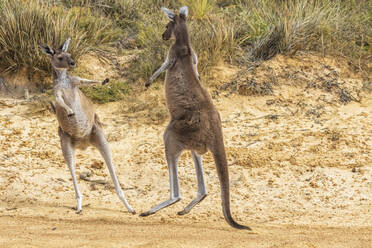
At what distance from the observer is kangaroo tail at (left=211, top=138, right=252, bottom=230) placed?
4.52 m

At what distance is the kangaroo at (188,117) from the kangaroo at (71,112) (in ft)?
2.87

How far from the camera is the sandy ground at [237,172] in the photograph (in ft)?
16.7

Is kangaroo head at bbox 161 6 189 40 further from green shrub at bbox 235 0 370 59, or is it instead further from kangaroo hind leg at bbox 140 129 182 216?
green shrub at bbox 235 0 370 59

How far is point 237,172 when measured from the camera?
676 centimetres

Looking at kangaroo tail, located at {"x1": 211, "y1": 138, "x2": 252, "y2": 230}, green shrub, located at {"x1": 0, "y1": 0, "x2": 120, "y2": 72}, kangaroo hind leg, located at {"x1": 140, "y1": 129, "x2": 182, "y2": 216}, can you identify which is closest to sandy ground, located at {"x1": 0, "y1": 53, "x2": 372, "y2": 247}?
kangaroo tail, located at {"x1": 211, "y1": 138, "x2": 252, "y2": 230}

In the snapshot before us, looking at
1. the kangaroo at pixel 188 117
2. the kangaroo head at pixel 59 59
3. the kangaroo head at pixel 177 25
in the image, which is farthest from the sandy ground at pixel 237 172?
the kangaroo head at pixel 177 25

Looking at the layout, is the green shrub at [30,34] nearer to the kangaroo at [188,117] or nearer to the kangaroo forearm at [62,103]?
the kangaroo forearm at [62,103]

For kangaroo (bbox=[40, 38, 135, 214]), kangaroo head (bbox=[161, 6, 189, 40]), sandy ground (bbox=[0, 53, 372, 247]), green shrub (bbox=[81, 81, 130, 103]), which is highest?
kangaroo head (bbox=[161, 6, 189, 40])

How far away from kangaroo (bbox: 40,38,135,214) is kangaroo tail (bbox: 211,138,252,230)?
1491 mm

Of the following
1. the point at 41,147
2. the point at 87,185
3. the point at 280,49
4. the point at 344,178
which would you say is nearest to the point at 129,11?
the point at 280,49

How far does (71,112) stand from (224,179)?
1.83 metres

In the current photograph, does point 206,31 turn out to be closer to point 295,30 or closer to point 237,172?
point 295,30

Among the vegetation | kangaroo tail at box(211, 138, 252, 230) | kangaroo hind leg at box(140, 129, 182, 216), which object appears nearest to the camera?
kangaroo tail at box(211, 138, 252, 230)

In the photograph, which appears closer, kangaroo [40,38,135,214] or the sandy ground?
the sandy ground
